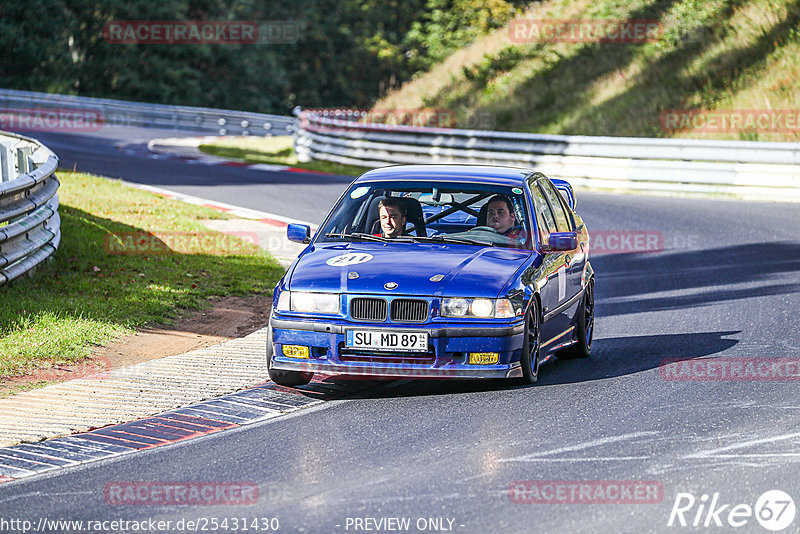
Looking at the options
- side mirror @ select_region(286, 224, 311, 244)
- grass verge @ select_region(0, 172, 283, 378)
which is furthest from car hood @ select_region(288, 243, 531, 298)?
grass verge @ select_region(0, 172, 283, 378)

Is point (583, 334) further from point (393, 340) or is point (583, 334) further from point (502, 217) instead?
point (393, 340)

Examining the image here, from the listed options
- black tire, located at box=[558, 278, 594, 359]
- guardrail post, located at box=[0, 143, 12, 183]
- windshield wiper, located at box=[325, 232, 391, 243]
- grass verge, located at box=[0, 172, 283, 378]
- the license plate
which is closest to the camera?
the license plate

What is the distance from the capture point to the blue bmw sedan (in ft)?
26.8

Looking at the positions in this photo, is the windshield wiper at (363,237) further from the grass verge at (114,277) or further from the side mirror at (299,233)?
the grass verge at (114,277)

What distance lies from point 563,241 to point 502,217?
0.54 meters

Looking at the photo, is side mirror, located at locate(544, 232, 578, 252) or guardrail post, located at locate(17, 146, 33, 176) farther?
guardrail post, located at locate(17, 146, 33, 176)

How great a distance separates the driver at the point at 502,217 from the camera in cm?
939

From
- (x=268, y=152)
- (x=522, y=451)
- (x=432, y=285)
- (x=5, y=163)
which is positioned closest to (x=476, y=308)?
(x=432, y=285)

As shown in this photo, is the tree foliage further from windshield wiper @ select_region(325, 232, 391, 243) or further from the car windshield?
windshield wiper @ select_region(325, 232, 391, 243)

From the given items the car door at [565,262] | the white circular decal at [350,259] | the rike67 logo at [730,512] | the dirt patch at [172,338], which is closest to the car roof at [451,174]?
the car door at [565,262]

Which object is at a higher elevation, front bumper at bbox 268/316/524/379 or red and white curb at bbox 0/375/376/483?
front bumper at bbox 268/316/524/379

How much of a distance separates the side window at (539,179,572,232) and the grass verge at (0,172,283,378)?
3.81 metres

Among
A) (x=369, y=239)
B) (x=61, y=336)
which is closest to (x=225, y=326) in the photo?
(x=61, y=336)

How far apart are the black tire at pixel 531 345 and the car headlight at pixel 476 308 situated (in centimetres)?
25
